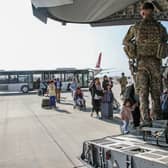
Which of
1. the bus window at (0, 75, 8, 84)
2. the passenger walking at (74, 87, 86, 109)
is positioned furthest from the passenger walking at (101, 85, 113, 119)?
the bus window at (0, 75, 8, 84)

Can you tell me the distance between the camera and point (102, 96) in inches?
453

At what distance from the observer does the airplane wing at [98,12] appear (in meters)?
5.27

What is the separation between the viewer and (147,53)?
148 inches

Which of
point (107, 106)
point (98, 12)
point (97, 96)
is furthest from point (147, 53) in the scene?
point (97, 96)

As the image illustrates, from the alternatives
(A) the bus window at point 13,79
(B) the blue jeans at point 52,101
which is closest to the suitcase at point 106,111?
(B) the blue jeans at point 52,101

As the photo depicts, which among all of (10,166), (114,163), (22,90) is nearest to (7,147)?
(10,166)

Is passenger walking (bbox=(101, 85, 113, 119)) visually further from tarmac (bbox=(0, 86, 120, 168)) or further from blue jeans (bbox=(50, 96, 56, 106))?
blue jeans (bbox=(50, 96, 56, 106))

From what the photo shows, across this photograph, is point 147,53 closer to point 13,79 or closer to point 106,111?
point 106,111

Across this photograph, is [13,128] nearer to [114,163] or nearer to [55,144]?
[55,144]

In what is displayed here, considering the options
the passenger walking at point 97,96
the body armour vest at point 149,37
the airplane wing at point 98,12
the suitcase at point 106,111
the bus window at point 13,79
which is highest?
the airplane wing at point 98,12

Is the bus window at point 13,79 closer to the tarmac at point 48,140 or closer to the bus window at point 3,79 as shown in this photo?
the bus window at point 3,79

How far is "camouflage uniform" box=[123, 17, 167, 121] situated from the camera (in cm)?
375

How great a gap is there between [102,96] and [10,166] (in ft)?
21.0

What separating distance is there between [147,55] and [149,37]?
21 centimetres
